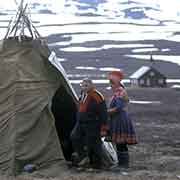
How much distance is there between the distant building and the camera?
49.7m

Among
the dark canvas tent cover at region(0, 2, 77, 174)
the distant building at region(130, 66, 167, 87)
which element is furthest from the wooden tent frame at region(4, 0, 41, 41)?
the distant building at region(130, 66, 167, 87)

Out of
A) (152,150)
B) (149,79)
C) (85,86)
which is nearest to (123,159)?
(85,86)

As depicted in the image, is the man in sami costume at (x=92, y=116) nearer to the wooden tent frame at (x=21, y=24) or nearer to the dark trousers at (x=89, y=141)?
the dark trousers at (x=89, y=141)

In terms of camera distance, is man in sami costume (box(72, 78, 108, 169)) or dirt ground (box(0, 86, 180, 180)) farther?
man in sami costume (box(72, 78, 108, 169))

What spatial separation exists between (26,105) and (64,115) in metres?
2.01

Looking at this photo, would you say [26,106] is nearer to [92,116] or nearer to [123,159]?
[92,116]

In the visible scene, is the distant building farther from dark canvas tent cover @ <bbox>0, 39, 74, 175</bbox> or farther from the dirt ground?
dark canvas tent cover @ <bbox>0, 39, 74, 175</bbox>

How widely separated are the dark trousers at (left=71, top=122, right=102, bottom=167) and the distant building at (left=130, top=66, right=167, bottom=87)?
1523 inches

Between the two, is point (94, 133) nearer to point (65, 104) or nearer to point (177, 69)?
point (65, 104)

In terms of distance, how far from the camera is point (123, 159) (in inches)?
418

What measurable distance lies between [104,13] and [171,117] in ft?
434

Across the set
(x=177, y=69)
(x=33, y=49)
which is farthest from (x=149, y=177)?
(x=177, y=69)

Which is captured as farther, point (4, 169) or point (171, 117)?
point (171, 117)

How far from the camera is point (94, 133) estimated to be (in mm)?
10180
